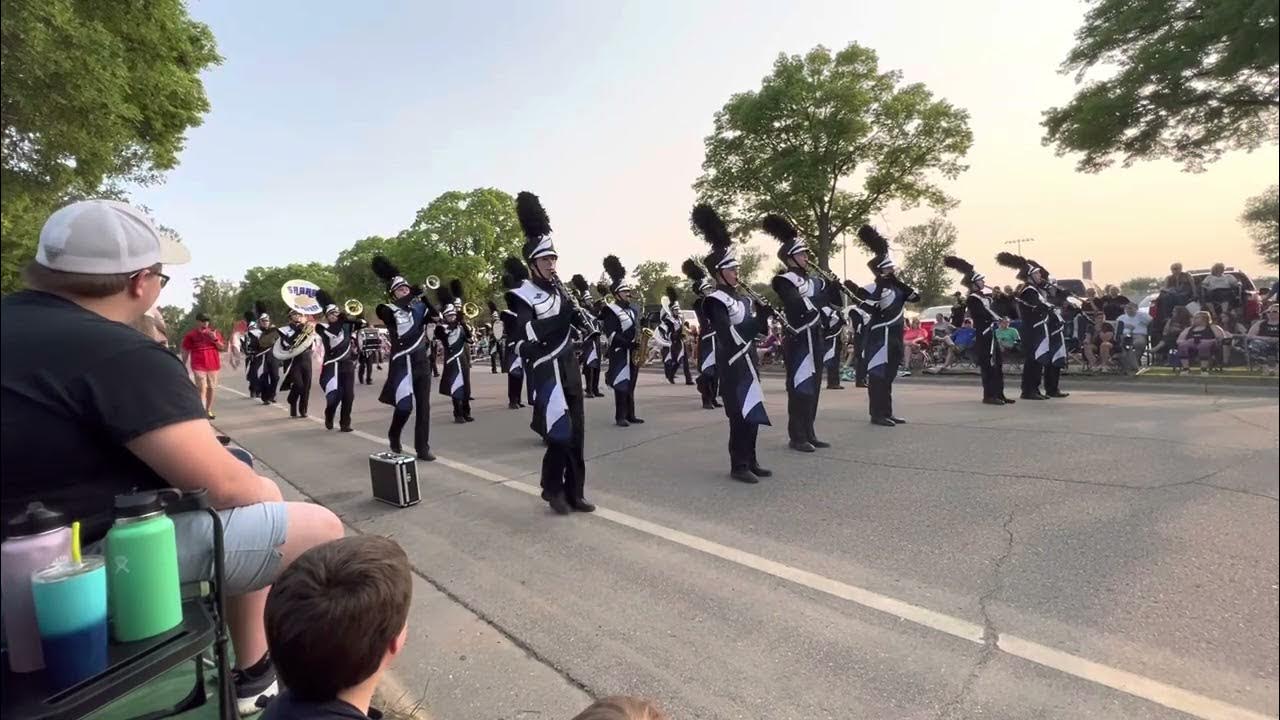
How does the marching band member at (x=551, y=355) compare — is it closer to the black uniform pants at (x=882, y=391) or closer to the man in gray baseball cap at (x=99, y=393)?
the man in gray baseball cap at (x=99, y=393)

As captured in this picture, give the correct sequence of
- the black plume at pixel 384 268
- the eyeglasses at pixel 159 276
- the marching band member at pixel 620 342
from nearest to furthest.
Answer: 1. the eyeglasses at pixel 159 276
2. the black plume at pixel 384 268
3. the marching band member at pixel 620 342

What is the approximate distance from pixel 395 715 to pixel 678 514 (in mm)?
2814

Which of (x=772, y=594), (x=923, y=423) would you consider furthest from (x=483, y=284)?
(x=772, y=594)

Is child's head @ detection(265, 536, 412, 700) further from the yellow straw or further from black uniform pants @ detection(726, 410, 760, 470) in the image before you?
black uniform pants @ detection(726, 410, 760, 470)

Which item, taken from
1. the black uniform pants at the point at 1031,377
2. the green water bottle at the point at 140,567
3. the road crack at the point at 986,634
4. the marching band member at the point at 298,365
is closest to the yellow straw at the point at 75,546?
the green water bottle at the point at 140,567

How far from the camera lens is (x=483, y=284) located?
11.1 meters

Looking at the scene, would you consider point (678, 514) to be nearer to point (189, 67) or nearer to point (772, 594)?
point (772, 594)

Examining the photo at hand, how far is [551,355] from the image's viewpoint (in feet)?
16.9

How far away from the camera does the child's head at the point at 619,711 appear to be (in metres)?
1.40

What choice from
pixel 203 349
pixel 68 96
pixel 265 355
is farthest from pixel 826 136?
pixel 265 355

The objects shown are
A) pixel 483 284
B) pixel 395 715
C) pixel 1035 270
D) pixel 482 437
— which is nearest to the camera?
A: pixel 395 715

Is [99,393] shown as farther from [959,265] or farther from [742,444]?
[959,265]

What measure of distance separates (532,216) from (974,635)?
364cm

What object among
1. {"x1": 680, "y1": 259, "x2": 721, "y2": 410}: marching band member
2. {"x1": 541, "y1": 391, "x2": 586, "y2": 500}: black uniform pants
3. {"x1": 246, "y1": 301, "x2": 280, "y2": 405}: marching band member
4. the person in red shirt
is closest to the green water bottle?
{"x1": 541, "y1": 391, "x2": 586, "y2": 500}: black uniform pants
